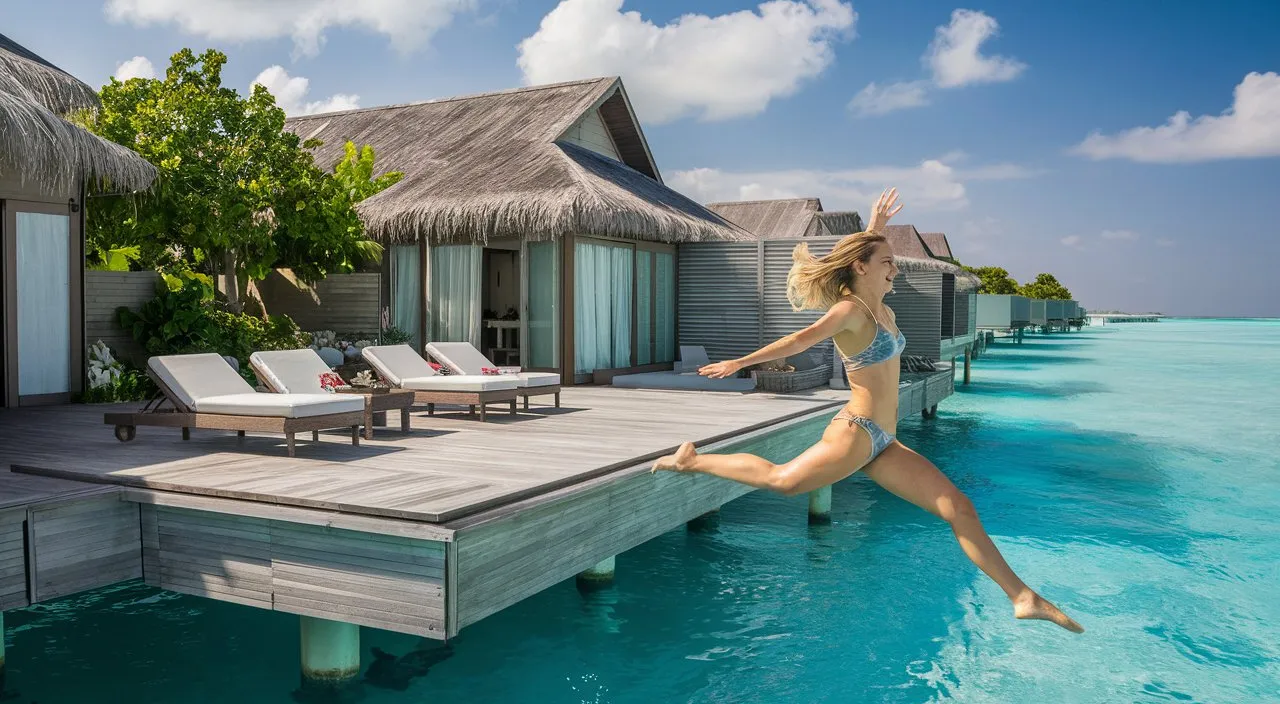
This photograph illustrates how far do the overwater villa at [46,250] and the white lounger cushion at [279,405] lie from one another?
3.38 m

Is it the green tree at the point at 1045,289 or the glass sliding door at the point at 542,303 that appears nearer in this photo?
the glass sliding door at the point at 542,303

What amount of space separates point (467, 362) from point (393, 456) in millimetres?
3312

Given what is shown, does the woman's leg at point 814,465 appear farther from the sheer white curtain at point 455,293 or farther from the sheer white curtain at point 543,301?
the sheer white curtain at point 455,293

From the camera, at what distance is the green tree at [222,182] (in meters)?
12.5

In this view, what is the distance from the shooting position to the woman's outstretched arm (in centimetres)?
340

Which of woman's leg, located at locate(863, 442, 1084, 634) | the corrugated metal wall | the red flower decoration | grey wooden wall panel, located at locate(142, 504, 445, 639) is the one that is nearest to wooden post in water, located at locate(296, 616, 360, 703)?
grey wooden wall panel, located at locate(142, 504, 445, 639)

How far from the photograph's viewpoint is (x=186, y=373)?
6605 mm

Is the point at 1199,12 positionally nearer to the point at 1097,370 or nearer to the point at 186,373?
the point at 1097,370

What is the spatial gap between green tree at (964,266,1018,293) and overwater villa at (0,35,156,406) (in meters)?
59.0

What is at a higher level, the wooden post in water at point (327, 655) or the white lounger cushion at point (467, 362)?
the white lounger cushion at point (467, 362)

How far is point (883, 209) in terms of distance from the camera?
3.88m

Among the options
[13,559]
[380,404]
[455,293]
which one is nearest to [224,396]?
[380,404]

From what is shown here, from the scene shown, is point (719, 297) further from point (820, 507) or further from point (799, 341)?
point (799, 341)

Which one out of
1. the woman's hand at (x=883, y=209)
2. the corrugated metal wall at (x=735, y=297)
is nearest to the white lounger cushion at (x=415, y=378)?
the woman's hand at (x=883, y=209)
